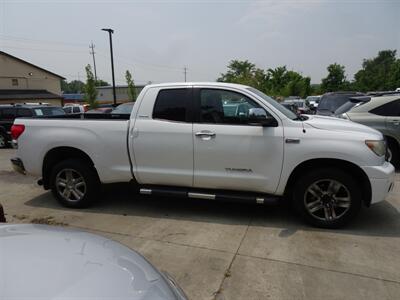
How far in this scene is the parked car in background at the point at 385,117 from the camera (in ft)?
24.8

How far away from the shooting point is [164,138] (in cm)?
474

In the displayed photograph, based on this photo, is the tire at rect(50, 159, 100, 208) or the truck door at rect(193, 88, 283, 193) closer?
the truck door at rect(193, 88, 283, 193)

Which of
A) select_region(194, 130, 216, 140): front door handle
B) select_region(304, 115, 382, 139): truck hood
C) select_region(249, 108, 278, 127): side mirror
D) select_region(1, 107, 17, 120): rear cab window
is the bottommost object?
select_region(1, 107, 17, 120): rear cab window

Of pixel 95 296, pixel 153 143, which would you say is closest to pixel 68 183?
pixel 153 143

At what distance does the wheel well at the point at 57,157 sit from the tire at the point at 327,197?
10.3ft

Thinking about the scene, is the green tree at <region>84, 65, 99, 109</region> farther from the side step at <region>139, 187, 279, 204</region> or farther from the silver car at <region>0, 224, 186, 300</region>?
the silver car at <region>0, 224, 186, 300</region>

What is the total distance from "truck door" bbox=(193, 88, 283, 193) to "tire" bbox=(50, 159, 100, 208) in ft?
5.58

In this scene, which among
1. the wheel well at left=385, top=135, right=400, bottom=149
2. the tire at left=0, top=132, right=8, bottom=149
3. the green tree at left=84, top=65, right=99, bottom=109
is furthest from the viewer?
the green tree at left=84, top=65, right=99, bottom=109

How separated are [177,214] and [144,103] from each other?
1.68m

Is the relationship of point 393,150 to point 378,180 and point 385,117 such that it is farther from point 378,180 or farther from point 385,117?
point 378,180

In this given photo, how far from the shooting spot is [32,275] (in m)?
1.63

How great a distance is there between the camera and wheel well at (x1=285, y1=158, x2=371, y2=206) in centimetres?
427

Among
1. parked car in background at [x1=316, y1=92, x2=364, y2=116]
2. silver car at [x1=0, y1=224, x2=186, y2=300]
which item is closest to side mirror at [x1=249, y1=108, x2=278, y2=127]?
silver car at [x1=0, y1=224, x2=186, y2=300]

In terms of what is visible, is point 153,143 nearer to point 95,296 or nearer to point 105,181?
point 105,181
